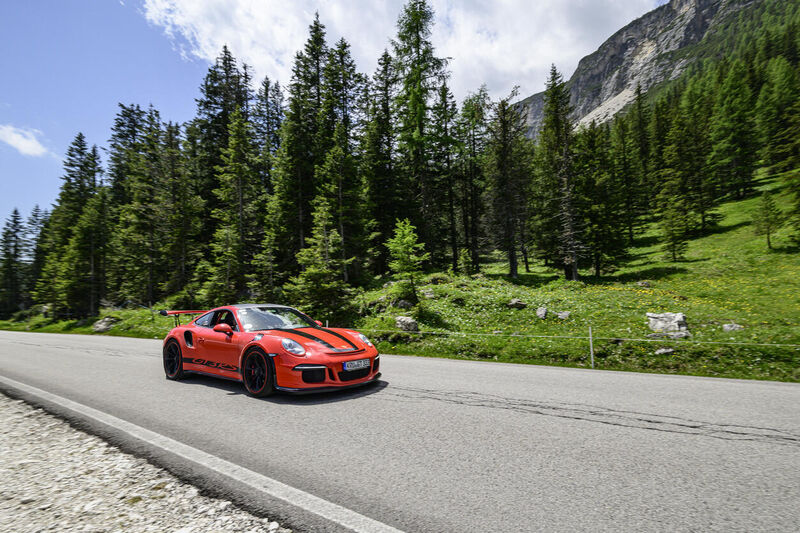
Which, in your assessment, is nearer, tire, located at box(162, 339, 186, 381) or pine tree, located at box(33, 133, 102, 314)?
tire, located at box(162, 339, 186, 381)

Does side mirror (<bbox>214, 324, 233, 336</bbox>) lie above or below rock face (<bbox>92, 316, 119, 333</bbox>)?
above

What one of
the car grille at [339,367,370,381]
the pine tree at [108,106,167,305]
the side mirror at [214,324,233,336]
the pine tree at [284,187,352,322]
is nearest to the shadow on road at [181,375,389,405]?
the car grille at [339,367,370,381]

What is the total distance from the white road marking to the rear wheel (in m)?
2.10

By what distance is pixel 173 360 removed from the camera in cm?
749

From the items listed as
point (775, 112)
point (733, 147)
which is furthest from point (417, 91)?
point (775, 112)

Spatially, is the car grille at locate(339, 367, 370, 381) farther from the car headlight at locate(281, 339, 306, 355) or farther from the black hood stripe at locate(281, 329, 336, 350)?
the car headlight at locate(281, 339, 306, 355)

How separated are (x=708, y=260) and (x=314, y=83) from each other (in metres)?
41.3

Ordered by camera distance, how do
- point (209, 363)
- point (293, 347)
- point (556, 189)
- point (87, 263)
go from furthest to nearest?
1. point (87, 263)
2. point (556, 189)
3. point (209, 363)
4. point (293, 347)

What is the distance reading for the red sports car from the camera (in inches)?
216

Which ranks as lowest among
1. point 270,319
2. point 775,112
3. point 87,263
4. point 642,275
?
point 270,319

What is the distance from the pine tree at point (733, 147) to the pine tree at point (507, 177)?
33.9 meters

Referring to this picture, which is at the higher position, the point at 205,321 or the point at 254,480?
the point at 205,321

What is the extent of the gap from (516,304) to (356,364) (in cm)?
1196

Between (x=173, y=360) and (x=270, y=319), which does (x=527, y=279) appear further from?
(x=173, y=360)
